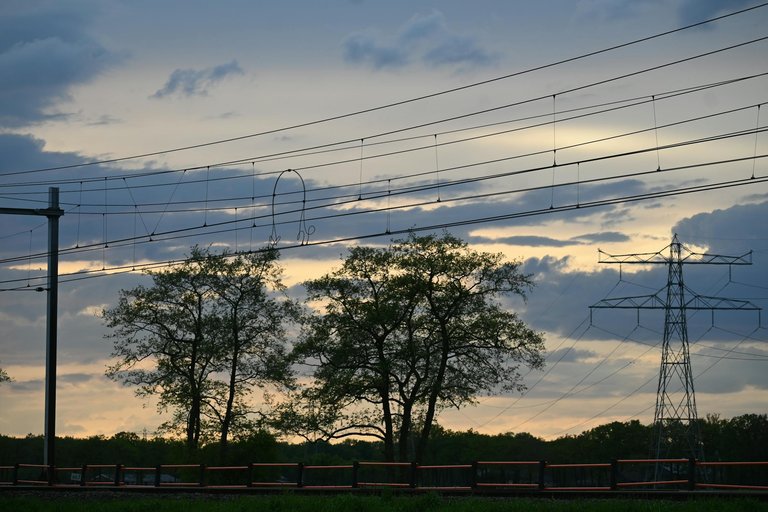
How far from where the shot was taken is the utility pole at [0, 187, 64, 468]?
162 feet

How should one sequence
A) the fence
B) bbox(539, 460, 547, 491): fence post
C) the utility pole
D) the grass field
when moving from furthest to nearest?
the utility pole < bbox(539, 460, 547, 491): fence post < the fence < the grass field

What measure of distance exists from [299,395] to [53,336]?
18.5 m

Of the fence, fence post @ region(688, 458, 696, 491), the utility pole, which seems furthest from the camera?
the utility pole

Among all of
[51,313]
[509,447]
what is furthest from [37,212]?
[509,447]

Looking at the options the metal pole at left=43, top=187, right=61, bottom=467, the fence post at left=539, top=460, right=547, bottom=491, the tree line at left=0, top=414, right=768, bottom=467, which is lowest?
the tree line at left=0, top=414, right=768, bottom=467

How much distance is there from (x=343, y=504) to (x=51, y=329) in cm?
2273

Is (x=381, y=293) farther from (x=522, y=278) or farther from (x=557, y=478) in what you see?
(x=557, y=478)

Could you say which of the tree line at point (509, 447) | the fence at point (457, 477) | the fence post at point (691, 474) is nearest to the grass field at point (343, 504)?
the fence post at point (691, 474)

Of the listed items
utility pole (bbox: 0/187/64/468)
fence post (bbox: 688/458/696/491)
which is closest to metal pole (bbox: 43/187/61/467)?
utility pole (bbox: 0/187/64/468)

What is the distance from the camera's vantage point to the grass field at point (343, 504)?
Result: 26406 mm

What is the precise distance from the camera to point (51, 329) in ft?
165

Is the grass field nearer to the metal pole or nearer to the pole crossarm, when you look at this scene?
the metal pole

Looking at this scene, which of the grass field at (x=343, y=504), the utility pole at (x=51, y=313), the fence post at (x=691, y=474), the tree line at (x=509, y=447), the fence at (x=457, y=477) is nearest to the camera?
the grass field at (x=343, y=504)

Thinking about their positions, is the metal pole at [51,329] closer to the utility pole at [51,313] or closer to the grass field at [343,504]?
the utility pole at [51,313]
